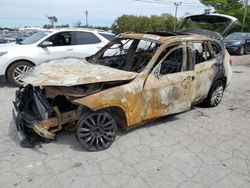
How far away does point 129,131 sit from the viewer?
185 inches

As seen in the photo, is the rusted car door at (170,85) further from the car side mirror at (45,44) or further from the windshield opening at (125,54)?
the car side mirror at (45,44)

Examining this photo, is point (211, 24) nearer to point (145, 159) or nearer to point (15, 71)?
point (145, 159)

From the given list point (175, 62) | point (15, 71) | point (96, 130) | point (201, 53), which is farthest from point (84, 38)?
→ point (96, 130)

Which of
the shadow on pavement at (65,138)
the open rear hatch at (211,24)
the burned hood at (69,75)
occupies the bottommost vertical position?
the shadow on pavement at (65,138)

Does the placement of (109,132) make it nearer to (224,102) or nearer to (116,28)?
(224,102)

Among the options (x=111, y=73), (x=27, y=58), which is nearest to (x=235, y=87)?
(x=111, y=73)

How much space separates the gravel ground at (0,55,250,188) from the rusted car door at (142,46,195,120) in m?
0.41

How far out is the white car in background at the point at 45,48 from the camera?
7215 millimetres

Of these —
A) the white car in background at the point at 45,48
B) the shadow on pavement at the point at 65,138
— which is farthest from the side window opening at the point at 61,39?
the shadow on pavement at the point at 65,138

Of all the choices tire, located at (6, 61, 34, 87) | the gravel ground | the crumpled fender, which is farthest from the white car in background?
the crumpled fender

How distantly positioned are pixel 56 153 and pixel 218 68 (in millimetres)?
3771

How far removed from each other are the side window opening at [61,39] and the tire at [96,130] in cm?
464

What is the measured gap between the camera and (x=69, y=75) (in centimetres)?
394

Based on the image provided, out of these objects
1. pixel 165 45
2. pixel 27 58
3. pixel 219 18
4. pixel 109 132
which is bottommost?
pixel 109 132
